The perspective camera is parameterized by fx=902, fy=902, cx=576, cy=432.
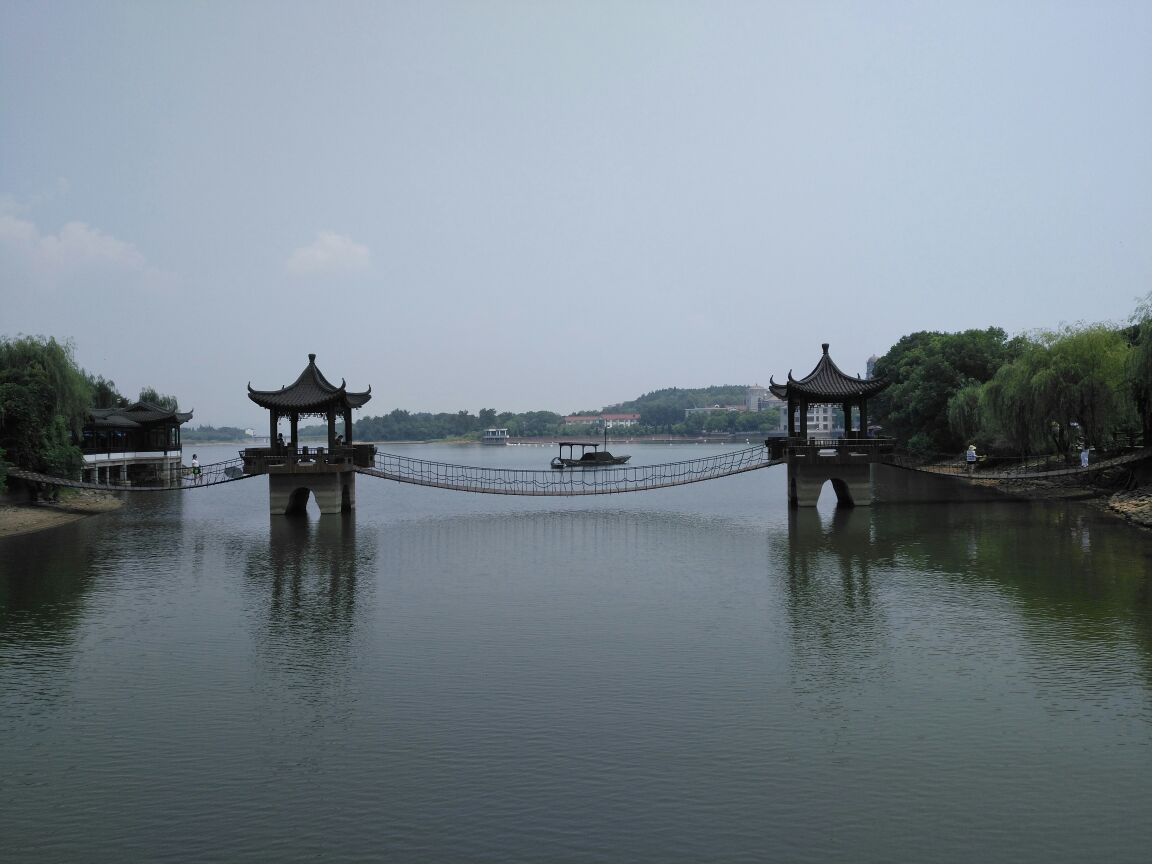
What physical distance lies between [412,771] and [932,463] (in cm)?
4932

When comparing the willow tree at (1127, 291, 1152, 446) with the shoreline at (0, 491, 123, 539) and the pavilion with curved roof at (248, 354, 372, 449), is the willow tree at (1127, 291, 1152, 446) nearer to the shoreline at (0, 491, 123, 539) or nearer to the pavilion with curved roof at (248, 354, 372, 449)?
the pavilion with curved roof at (248, 354, 372, 449)

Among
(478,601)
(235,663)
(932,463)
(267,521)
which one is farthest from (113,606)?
(932,463)

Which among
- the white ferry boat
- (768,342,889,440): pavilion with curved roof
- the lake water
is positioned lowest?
the lake water

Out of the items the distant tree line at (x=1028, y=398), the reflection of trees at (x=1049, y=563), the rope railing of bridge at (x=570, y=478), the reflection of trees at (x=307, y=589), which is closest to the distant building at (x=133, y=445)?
the distant tree line at (x=1028, y=398)

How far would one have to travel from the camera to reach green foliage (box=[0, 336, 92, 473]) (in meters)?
34.0

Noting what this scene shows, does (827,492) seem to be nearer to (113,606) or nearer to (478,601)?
(478,601)

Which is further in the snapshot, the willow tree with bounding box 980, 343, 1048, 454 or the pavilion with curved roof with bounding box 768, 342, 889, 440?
the willow tree with bounding box 980, 343, 1048, 454

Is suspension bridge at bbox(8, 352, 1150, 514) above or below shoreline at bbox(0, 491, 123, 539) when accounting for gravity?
above

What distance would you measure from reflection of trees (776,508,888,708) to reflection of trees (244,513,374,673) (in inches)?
294

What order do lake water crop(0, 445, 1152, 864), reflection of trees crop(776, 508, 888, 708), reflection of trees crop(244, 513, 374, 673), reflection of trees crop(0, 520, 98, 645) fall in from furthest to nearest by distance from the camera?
reflection of trees crop(0, 520, 98, 645) < reflection of trees crop(244, 513, 374, 673) < reflection of trees crop(776, 508, 888, 708) < lake water crop(0, 445, 1152, 864)

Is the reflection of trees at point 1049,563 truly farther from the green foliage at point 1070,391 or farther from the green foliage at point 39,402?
the green foliage at point 39,402

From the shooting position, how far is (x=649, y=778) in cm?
961

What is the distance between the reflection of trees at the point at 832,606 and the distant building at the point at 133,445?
111 feet

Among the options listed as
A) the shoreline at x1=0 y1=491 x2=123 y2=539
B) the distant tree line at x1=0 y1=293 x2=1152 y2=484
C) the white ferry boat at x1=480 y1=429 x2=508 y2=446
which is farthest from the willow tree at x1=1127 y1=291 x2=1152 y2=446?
the white ferry boat at x1=480 y1=429 x2=508 y2=446
